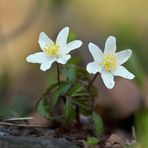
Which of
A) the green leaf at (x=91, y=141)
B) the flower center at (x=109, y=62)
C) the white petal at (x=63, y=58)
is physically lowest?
the green leaf at (x=91, y=141)

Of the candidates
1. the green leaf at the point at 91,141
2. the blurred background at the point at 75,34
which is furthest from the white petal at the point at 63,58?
the blurred background at the point at 75,34

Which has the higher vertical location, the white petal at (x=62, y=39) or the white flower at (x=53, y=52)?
the white petal at (x=62, y=39)

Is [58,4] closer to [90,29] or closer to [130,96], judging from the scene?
[90,29]

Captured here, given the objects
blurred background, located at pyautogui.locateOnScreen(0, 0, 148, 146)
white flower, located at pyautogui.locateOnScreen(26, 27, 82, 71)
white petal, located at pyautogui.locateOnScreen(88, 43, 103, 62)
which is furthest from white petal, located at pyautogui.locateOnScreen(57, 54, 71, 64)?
blurred background, located at pyautogui.locateOnScreen(0, 0, 148, 146)

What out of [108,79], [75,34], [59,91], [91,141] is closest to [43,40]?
[59,91]

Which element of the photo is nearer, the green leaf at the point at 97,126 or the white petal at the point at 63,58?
the white petal at the point at 63,58

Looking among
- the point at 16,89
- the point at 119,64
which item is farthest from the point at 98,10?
the point at 119,64

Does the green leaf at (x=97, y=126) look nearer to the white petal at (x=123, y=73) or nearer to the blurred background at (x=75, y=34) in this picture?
the white petal at (x=123, y=73)
